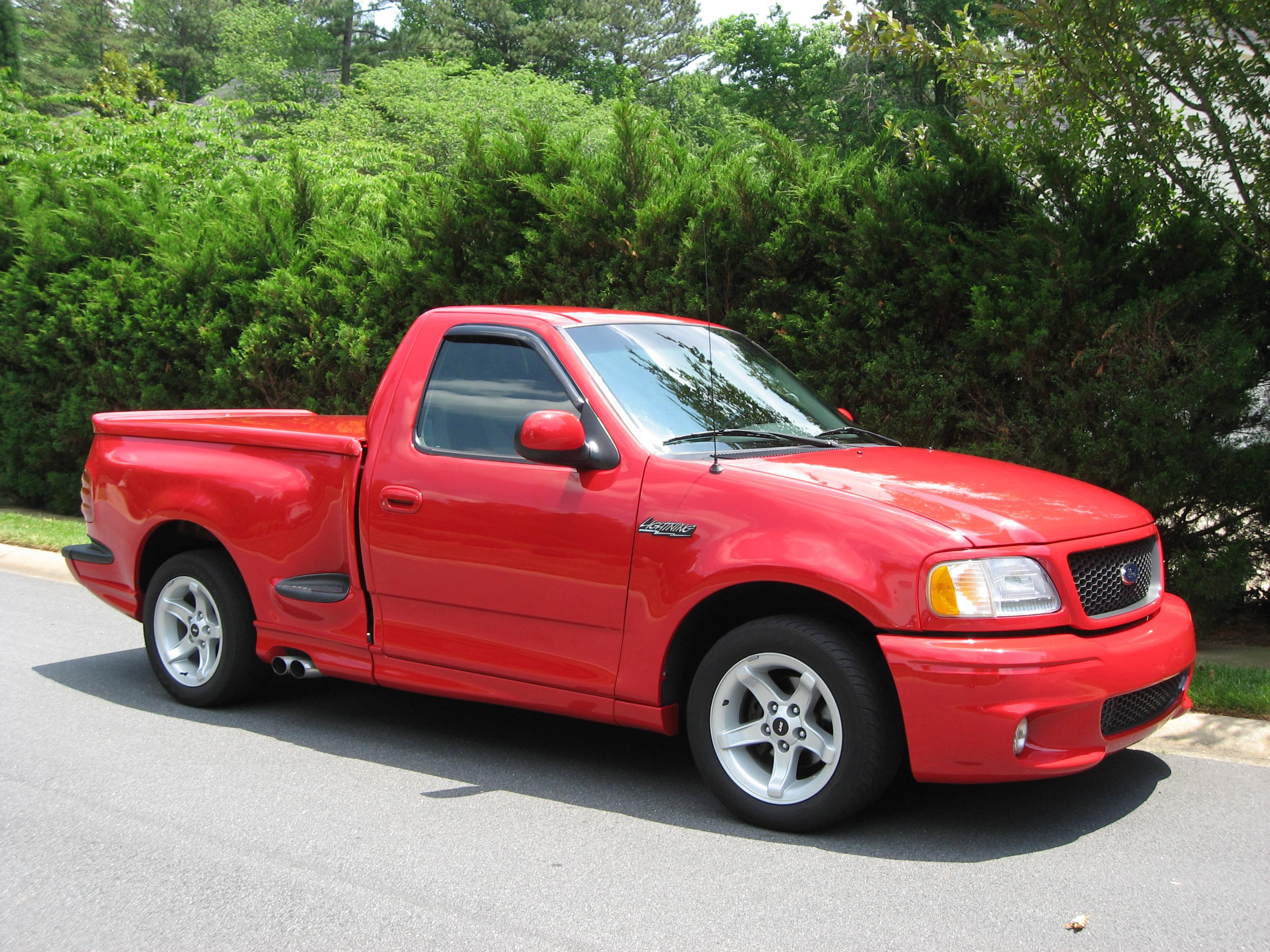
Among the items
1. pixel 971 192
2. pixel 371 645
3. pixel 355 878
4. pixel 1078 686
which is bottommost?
pixel 355 878

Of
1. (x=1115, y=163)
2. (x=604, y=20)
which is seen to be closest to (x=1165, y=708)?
(x=1115, y=163)

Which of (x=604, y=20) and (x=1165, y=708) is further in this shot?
(x=604, y=20)

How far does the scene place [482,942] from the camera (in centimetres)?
350

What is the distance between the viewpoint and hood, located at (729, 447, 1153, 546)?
4.12m

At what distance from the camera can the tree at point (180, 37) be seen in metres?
73.6

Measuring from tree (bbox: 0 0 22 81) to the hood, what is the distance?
189 ft

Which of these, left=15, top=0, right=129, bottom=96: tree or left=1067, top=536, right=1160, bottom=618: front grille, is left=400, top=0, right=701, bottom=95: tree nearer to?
left=15, top=0, right=129, bottom=96: tree

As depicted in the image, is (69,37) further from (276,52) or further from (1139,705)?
(1139,705)

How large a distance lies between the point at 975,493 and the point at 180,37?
81.6m

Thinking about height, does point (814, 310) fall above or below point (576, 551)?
above

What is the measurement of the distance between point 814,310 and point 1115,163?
1954 mm

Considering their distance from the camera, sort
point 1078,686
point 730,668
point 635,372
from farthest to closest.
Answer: point 635,372 < point 730,668 < point 1078,686

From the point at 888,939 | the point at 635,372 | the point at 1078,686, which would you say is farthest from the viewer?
the point at 635,372

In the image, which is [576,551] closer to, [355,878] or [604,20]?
[355,878]
